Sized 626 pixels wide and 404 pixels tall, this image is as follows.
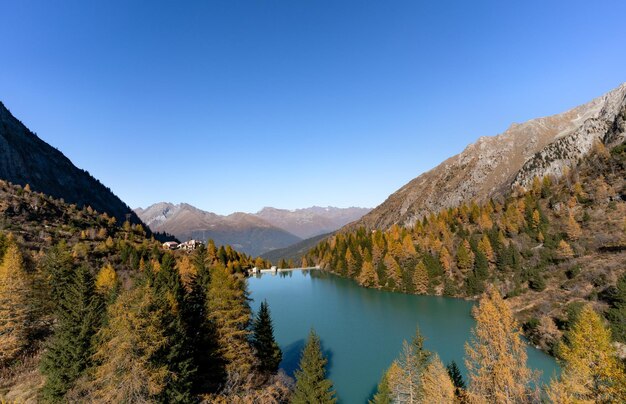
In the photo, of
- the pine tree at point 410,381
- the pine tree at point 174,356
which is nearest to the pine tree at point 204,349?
the pine tree at point 174,356

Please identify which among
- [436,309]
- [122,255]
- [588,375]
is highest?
[122,255]

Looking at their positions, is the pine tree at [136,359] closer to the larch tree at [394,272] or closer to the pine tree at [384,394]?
the pine tree at [384,394]

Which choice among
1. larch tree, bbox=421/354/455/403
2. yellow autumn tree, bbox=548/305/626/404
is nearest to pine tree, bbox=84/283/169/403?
larch tree, bbox=421/354/455/403

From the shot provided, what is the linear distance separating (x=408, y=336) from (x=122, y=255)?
72029mm

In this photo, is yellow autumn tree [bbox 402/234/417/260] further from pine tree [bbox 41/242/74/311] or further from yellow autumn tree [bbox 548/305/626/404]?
pine tree [bbox 41/242/74/311]

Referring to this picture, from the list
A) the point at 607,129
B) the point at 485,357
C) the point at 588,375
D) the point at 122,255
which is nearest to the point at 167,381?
the point at 485,357

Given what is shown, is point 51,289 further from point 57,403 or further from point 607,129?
point 607,129

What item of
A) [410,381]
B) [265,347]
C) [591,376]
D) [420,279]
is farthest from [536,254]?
[265,347]

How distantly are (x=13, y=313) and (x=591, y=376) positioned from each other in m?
53.8

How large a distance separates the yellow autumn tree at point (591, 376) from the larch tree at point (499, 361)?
169cm

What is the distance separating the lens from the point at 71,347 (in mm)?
26203

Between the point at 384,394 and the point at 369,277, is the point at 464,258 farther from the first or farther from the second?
the point at 384,394

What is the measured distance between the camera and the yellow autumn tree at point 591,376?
16641 millimetres

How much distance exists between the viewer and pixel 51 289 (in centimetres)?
4628
